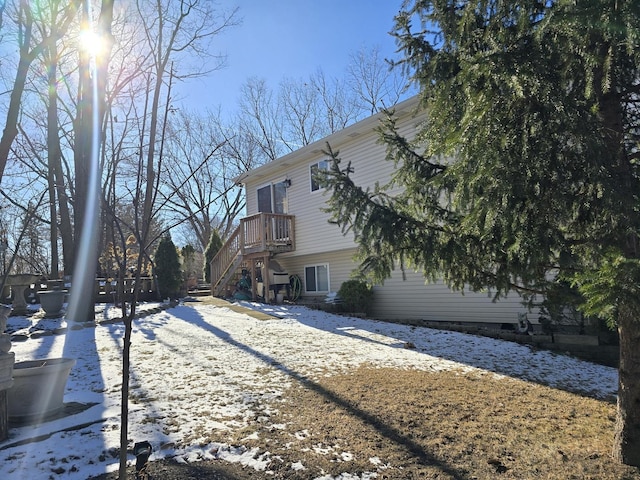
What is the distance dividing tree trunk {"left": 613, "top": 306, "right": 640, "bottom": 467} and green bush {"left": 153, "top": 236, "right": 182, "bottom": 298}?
13019mm

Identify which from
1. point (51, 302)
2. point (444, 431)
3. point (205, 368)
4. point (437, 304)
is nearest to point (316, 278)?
point (437, 304)

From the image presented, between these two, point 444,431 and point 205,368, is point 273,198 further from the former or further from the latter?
point 444,431

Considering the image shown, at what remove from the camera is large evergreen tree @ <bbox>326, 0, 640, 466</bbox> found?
225 cm

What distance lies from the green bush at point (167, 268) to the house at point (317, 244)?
1637mm

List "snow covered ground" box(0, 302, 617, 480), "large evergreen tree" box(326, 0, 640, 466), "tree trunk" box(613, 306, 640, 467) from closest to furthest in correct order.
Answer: "large evergreen tree" box(326, 0, 640, 466), "tree trunk" box(613, 306, 640, 467), "snow covered ground" box(0, 302, 617, 480)

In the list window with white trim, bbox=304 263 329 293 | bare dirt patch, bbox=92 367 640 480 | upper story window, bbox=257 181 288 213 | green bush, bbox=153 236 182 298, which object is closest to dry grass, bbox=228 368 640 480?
bare dirt patch, bbox=92 367 640 480

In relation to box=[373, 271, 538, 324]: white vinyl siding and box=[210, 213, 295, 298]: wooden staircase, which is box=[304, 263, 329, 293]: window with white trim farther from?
box=[373, 271, 538, 324]: white vinyl siding

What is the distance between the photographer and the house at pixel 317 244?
32.2 feet

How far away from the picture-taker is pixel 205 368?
203 inches

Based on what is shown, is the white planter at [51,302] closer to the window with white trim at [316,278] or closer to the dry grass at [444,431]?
the window with white trim at [316,278]

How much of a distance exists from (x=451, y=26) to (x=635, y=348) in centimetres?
284

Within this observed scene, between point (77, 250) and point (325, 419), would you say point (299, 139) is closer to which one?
point (77, 250)

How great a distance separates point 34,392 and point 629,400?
15.3ft

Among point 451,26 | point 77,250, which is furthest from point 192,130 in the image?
point 451,26
